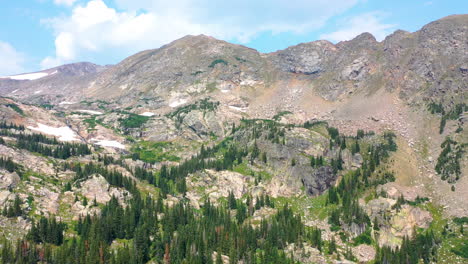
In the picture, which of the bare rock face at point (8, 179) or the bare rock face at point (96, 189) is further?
the bare rock face at point (96, 189)

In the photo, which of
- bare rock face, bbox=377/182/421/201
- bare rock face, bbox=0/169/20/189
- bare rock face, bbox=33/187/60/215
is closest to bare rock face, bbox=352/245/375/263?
bare rock face, bbox=377/182/421/201

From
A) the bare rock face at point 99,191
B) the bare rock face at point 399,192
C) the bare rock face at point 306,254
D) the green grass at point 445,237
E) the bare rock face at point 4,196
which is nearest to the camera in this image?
the bare rock face at point 4,196

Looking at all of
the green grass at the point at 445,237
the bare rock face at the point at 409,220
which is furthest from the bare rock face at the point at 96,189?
the green grass at the point at 445,237

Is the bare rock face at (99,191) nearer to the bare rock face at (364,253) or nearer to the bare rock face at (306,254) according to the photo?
the bare rock face at (306,254)

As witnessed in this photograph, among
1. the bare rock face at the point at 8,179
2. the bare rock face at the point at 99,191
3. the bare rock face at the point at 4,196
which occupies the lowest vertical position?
the bare rock face at the point at 99,191

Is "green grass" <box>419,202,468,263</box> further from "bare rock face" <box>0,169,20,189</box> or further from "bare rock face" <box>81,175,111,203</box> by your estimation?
"bare rock face" <box>0,169,20,189</box>

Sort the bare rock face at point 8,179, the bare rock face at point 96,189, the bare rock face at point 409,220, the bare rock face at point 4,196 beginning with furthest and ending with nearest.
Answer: the bare rock face at point 409,220
the bare rock face at point 96,189
the bare rock face at point 8,179
the bare rock face at point 4,196

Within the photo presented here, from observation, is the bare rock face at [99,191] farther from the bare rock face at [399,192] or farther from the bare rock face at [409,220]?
the bare rock face at [399,192]

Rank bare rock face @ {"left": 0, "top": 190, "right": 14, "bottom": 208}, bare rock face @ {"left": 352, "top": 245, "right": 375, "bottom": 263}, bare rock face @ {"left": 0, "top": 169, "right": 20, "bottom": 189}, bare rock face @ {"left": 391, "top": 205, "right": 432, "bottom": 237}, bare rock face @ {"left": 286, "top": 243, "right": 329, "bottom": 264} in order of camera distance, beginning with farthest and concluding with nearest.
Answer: bare rock face @ {"left": 391, "top": 205, "right": 432, "bottom": 237}
bare rock face @ {"left": 352, "top": 245, "right": 375, "bottom": 263}
bare rock face @ {"left": 286, "top": 243, "right": 329, "bottom": 264}
bare rock face @ {"left": 0, "top": 169, "right": 20, "bottom": 189}
bare rock face @ {"left": 0, "top": 190, "right": 14, "bottom": 208}

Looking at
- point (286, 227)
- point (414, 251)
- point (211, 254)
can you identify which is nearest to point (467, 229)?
point (414, 251)

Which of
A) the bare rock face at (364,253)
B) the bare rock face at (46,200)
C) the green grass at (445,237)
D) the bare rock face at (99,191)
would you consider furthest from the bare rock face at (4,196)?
the green grass at (445,237)

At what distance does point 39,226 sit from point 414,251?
149746mm

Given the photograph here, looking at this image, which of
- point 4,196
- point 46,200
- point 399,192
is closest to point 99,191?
point 46,200

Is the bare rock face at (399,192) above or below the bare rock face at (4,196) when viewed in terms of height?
below
